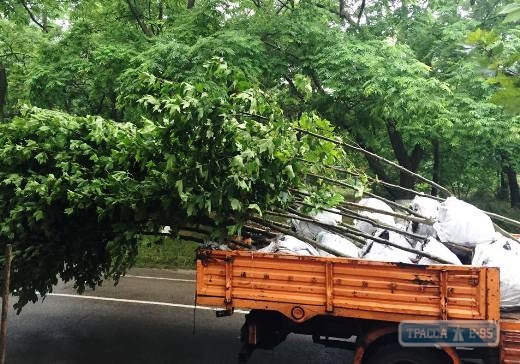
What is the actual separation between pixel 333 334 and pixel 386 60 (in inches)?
279

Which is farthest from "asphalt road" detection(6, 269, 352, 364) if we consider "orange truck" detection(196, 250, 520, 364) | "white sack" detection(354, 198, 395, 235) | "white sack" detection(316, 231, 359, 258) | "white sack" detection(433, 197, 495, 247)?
"white sack" detection(433, 197, 495, 247)

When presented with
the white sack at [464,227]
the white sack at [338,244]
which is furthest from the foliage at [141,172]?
the white sack at [464,227]

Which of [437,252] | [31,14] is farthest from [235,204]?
[31,14]

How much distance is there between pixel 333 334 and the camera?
186 inches

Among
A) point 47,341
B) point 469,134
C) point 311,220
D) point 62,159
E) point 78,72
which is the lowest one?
point 47,341

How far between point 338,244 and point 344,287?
922mm

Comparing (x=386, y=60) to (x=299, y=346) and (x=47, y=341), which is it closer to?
(x=299, y=346)

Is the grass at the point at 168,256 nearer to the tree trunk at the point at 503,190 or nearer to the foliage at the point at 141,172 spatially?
the foliage at the point at 141,172

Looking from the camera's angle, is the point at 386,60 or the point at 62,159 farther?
the point at 386,60

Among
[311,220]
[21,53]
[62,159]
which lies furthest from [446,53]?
[21,53]

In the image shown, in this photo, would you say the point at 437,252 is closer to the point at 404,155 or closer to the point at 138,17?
the point at 404,155

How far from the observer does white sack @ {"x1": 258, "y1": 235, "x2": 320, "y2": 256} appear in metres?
4.70

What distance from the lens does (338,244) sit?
16.8 feet

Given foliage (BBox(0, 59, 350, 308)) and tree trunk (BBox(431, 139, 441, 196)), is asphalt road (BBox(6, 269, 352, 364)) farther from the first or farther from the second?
tree trunk (BBox(431, 139, 441, 196))
